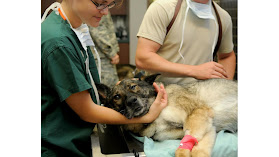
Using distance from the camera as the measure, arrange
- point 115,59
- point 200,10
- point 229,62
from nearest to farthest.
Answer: point 200,10
point 229,62
point 115,59

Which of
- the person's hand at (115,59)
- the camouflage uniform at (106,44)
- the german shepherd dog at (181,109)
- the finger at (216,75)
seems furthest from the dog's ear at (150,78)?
the person's hand at (115,59)

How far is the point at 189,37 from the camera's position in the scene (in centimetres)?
162

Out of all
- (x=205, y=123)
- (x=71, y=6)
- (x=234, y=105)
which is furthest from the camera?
(x=234, y=105)

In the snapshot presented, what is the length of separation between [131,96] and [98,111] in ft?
0.77

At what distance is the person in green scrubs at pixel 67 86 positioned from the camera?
3.24ft

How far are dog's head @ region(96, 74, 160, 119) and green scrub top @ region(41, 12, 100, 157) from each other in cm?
23

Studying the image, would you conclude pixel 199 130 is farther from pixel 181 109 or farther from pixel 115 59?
pixel 115 59

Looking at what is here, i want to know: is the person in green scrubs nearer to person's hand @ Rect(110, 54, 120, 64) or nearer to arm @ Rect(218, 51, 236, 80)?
arm @ Rect(218, 51, 236, 80)

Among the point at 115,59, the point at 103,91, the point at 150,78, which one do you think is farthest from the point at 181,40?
the point at 115,59

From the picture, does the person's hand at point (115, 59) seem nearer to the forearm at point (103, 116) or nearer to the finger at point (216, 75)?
the finger at point (216, 75)

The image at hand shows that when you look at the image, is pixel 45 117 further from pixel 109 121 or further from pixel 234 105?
pixel 234 105

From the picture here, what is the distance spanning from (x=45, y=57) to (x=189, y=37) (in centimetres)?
91

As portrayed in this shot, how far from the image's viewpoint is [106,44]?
2.84 metres

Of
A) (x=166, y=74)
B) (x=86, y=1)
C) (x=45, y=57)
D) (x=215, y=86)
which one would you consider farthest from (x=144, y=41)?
(x=45, y=57)
